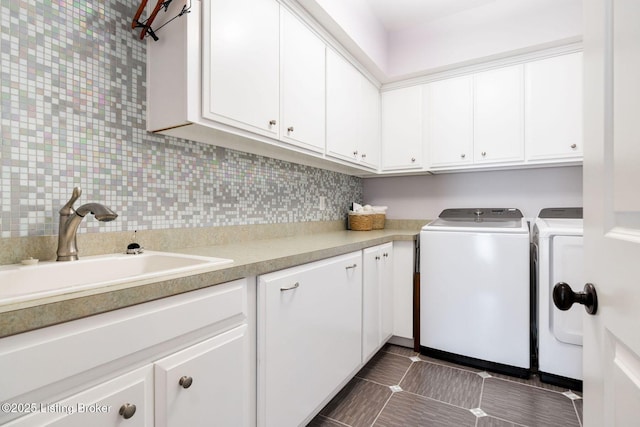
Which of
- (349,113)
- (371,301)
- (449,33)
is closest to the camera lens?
(371,301)

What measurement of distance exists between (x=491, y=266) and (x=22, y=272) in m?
2.33

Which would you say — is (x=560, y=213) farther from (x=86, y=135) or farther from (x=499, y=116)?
(x=86, y=135)

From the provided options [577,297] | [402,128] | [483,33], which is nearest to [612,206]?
[577,297]

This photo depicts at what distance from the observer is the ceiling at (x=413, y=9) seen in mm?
2502

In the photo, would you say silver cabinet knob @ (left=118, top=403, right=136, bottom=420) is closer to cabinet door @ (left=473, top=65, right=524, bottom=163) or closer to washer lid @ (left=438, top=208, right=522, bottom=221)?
washer lid @ (left=438, top=208, right=522, bottom=221)

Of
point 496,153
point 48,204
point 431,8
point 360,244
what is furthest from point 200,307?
point 431,8

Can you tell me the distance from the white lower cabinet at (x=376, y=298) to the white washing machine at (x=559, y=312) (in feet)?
3.08

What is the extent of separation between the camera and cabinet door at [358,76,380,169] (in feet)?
8.50

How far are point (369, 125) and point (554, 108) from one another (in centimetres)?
133

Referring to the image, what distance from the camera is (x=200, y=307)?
0.93m

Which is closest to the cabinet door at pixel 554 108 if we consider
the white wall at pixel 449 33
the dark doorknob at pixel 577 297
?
the white wall at pixel 449 33

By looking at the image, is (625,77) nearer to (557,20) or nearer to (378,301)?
(378,301)

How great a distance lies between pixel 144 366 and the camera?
792 mm

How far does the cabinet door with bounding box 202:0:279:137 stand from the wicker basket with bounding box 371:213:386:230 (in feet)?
5.07
